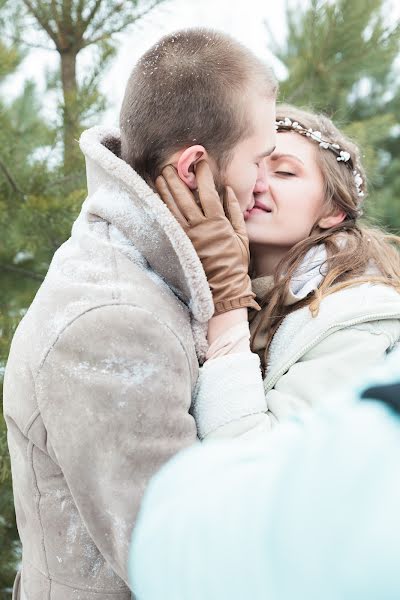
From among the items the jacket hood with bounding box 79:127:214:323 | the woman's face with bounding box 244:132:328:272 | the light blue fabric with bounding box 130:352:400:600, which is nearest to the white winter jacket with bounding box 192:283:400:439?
the jacket hood with bounding box 79:127:214:323

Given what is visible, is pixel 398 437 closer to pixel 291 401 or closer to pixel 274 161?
pixel 291 401

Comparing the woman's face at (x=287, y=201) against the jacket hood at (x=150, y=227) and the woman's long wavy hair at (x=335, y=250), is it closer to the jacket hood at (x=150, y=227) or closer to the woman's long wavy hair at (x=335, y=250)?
the woman's long wavy hair at (x=335, y=250)

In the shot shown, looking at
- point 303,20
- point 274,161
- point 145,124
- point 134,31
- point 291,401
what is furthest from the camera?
point 303,20

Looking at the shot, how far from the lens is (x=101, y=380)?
133 centimetres

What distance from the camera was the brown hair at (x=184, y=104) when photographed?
64.6 inches

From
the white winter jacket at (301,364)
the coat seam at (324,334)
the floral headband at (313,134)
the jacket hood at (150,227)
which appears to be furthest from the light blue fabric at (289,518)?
the floral headband at (313,134)

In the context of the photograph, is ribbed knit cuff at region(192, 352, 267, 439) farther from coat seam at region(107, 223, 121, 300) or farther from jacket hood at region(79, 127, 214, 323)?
coat seam at region(107, 223, 121, 300)

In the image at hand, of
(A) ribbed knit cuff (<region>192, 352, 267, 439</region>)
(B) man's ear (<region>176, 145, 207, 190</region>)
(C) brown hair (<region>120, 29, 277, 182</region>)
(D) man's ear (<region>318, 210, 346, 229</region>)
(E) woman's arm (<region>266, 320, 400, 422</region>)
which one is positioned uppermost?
(C) brown hair (<region>120, 29, 277, 182</region>)

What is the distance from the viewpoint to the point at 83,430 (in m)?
1.33

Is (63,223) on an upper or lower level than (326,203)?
lower

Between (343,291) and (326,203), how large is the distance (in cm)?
47

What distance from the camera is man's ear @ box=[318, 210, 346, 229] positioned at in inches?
84.9

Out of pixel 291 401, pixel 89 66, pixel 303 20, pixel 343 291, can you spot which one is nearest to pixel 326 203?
pixel 343 291

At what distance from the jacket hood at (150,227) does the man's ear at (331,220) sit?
0.72 metres
